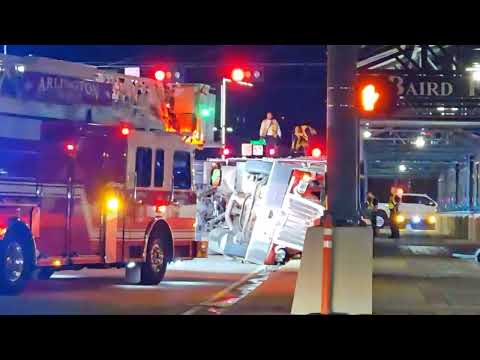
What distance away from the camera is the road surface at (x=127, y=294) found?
13.5 metres

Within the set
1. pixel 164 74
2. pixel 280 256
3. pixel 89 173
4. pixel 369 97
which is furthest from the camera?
pixel 280 256

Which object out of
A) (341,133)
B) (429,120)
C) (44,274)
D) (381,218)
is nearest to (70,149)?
(44,274)

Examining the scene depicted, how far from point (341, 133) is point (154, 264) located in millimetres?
5558

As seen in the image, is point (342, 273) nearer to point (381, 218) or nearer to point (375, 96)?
point (375, 96)

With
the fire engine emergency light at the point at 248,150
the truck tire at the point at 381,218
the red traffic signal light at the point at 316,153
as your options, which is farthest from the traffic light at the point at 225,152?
the truck tire at the point at 381,218

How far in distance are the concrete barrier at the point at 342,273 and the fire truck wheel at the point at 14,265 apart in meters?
4.55

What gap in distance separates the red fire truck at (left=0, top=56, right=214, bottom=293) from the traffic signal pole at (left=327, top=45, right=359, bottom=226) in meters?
4.58

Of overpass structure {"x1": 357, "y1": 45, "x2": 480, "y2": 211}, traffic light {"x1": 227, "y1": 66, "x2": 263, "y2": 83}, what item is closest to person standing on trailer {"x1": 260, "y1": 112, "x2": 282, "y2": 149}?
overpass structure {"x1": 357, "y1": 45, "x2": 480, "y2": 211}

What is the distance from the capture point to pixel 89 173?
1591 cm

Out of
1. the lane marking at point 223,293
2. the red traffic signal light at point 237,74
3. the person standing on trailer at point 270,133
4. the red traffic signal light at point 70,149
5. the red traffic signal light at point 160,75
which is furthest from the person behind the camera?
the person standing on trailer at point 270,133

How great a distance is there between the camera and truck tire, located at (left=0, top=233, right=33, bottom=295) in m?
14.4

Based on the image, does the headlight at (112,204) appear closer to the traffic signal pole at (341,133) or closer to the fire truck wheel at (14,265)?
the fire truck wheel at (14,265)
